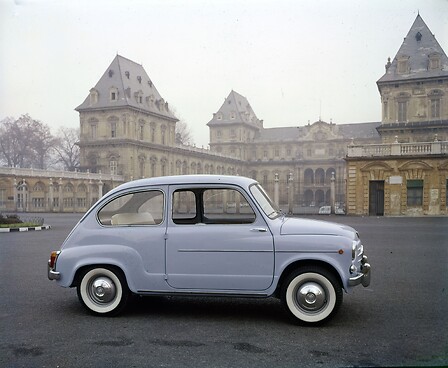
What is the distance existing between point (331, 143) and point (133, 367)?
110ft

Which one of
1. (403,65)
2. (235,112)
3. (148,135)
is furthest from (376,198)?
(148,135)

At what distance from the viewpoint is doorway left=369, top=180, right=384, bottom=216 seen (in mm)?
27031

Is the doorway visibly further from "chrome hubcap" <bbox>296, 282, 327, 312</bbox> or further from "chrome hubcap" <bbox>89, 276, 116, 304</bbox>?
"chrome hubcap" <bbox>89, 276, 116, 304</bbox>

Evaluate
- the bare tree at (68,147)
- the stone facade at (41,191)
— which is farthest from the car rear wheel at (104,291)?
the stone facade at (41,191)

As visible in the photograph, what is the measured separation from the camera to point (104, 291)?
5.70 meters

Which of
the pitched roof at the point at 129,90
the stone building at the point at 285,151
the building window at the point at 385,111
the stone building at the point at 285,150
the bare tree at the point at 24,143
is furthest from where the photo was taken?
the building window at the point at 385,111

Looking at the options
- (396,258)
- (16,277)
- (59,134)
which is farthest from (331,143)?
(16,277)

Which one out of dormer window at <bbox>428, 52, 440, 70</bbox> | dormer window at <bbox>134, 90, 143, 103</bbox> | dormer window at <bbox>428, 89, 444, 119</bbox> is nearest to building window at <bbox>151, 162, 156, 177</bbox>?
dormer window at <bbox>134, 90, 143, 103</bbox>

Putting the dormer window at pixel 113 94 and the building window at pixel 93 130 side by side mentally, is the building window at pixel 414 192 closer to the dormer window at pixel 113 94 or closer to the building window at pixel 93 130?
the dormer window at pixel 113 94

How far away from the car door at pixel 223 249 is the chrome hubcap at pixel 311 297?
1.38 ft

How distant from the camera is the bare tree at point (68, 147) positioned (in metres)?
22.4

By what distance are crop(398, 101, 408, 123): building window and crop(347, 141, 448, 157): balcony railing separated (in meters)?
12.9

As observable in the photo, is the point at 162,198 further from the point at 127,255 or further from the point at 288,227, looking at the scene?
the point at 288,227

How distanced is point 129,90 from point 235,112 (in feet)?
13.3
